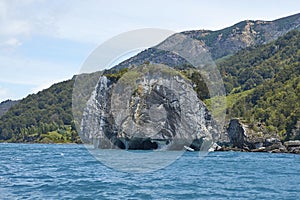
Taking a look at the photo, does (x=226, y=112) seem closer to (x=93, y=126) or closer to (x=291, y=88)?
(x=291, y=88)

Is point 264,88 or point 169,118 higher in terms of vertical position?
point 264,88

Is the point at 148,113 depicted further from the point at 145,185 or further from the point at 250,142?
the point at 145,185

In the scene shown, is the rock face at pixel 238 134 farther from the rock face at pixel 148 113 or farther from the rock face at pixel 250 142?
the rock face at pixel 148 113

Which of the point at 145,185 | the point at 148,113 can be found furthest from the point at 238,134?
the point at 145,185

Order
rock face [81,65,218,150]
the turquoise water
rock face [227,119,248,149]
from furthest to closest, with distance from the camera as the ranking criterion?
rock face [227,119,248,149] → rock face [81,65,218,150] → the turquoise water

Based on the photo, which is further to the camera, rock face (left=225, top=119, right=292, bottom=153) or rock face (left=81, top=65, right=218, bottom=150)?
rock face (left=225, top=119, right=292, bottom=153)

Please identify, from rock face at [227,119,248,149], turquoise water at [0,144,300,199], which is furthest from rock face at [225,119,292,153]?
turquoise water at [0,144,300,199]

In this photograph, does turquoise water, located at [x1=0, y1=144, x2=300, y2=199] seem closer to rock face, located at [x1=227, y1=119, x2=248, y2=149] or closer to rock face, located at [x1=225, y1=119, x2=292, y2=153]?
rock face, located at [x1=225, y1=119, x2=292, y2=153]

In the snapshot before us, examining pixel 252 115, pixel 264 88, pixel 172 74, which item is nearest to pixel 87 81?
pixel 172 74
